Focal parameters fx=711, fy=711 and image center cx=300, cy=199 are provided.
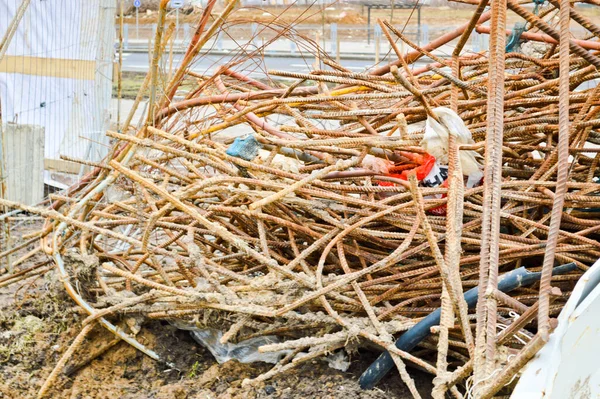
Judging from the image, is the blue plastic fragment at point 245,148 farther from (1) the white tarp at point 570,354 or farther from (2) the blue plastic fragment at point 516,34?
(1) the white tarp at point 570,354

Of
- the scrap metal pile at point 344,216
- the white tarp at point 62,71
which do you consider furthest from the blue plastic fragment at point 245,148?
the white tarp at point 62,71

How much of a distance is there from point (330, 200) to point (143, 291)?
984 mm

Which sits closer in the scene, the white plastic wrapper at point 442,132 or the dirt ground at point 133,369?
the white plastic wrapper at point 442,132

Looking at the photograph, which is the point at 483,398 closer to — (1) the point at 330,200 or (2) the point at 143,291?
(1) the point at 330,200

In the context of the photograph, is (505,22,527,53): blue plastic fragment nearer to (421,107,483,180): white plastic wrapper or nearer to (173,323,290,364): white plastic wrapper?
(421,107,483,180): white plastic wrapper

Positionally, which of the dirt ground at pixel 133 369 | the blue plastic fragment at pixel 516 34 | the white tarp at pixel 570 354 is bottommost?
the dirt ground at pixel 133 369

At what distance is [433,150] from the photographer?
2.84m

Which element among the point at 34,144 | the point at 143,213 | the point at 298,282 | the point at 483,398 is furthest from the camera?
the point at 34,144

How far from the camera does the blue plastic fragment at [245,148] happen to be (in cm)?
311

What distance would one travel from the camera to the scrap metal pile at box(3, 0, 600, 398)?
2736 mm

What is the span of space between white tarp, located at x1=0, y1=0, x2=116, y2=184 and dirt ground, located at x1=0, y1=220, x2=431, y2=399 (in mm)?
3130

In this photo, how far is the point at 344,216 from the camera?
317 centimetres

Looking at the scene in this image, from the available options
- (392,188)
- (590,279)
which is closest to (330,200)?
(392,188)

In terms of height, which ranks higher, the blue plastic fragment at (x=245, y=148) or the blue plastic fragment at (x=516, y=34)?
the blue plastic fragment at (x=516, y=34)
